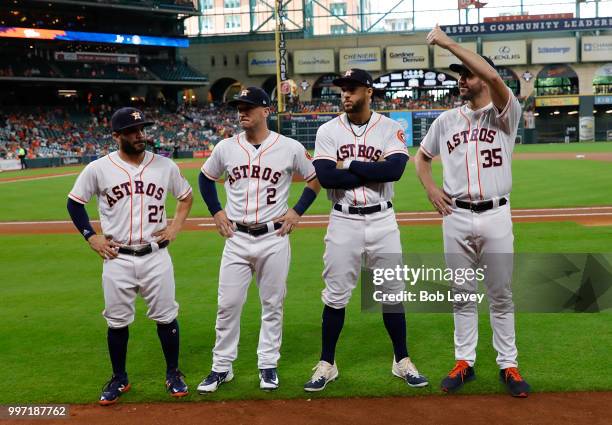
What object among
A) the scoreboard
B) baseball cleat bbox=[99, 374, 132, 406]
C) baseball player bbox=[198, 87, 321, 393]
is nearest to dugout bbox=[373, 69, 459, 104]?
the scoreboard

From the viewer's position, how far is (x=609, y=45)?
2035 inches

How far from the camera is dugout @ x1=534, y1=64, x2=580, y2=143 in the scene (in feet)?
174

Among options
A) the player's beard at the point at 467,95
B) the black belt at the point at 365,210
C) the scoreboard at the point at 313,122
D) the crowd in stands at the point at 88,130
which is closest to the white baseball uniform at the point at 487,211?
the player's beard at the point at 467,95

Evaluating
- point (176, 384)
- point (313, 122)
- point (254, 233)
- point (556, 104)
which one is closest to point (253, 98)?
point (254, 233)

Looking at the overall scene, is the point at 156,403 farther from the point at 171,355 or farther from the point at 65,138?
the point at 65,138

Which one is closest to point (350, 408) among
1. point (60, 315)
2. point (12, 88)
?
point (60, 315)

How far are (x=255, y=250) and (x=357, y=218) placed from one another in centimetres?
82

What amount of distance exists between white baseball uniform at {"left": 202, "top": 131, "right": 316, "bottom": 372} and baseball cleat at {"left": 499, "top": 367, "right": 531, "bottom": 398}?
174 centimetres

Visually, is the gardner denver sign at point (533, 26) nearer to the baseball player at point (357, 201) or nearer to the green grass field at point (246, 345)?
the green grass field at point (246, 345)

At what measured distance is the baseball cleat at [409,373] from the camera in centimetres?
461

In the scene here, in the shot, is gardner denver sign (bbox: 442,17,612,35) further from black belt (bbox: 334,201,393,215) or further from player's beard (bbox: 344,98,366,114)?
black belt (bbox: 334,201,393,215)

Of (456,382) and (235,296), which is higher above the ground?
(235,296)

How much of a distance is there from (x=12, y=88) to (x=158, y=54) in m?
12.8

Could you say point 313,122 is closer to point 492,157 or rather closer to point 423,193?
point 423,193
